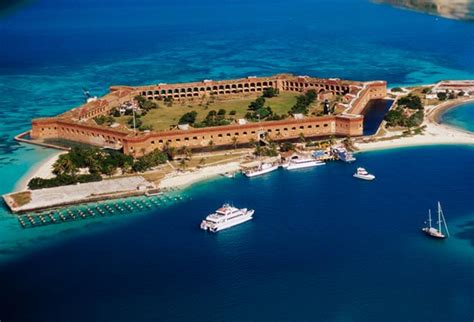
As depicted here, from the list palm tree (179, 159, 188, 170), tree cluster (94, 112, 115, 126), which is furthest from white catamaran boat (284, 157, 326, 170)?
tree cluster (94, 112, 115, 126)

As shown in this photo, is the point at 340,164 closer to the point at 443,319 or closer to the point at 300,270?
the point at 300,270

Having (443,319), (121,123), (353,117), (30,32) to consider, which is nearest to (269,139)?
(353,117)

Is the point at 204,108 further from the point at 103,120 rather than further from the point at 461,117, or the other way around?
the point at 461,117

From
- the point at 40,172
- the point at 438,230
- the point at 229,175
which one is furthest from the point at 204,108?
the point at 438,230

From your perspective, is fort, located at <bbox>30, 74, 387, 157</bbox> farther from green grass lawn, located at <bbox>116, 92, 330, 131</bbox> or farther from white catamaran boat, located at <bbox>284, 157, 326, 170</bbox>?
white catamaran boat, located at <bbox>284, 157, 326, 170</bbox>

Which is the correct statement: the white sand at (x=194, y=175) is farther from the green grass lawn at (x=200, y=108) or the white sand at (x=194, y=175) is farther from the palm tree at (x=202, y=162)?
the green grass lawn at (x=200, y=108)

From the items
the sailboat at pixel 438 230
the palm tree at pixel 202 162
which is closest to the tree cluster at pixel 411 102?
the palm tree at pixel 202 162

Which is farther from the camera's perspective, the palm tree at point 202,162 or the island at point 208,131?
the palm tree at point 202,162
